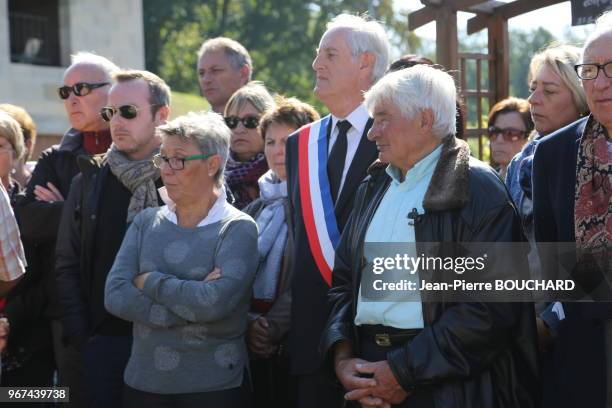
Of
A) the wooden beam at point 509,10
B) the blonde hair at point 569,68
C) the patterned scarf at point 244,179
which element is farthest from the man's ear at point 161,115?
the wooden beam at point 509,10

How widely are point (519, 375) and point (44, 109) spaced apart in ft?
49.8

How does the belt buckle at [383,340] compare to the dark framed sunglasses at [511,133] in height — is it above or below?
below

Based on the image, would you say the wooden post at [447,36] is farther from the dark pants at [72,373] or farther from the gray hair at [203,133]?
the dark pants at [72,373]

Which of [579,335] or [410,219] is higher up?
[410,219]

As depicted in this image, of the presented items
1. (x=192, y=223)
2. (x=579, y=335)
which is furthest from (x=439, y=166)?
(x=192, y=223)

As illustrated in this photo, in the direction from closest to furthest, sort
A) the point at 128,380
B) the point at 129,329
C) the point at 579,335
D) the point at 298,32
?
the point at 579,335, the point at 128,380, the point at 129,329, the point at 298,32

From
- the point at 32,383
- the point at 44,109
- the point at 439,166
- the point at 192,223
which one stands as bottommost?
the point at 32,383

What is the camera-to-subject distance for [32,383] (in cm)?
499

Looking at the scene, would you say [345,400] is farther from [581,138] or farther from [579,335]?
[581,138]

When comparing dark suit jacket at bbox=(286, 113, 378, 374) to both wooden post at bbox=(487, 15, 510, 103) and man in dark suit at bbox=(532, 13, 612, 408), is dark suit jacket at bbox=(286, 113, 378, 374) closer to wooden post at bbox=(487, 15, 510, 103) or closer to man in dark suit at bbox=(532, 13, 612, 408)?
man in dark suit at bbox=(532, 13, 612, 408)

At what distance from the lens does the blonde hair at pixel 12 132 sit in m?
5.05

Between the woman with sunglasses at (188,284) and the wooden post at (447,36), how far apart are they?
3.12m

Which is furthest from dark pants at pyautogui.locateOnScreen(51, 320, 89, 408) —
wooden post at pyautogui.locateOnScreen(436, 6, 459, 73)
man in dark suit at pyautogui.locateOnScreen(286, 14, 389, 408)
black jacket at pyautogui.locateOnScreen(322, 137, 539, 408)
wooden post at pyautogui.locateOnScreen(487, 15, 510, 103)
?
wooden post at pyautogui.locateOnScreen(487, 15, 510, 103)

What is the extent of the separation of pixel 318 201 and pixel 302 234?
18cm
